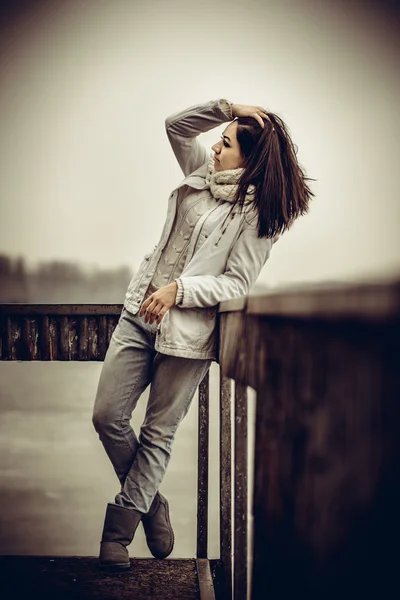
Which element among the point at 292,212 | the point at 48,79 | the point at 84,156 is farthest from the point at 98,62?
the point at 292,212

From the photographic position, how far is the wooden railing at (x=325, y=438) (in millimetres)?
445

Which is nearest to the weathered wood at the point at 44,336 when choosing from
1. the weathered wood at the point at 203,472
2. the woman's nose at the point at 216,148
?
the weathered wood at the point at 203,472

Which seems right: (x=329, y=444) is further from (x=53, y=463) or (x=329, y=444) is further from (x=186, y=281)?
(x=53, y=463)

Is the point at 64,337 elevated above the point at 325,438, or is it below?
below

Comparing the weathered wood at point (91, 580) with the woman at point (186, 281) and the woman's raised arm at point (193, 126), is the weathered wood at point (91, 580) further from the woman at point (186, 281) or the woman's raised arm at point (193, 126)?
the woman's raised arm at point (193, 126)

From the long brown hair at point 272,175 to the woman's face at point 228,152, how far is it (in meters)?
0.01

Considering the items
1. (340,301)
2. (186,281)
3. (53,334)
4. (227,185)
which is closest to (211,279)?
(186,281)

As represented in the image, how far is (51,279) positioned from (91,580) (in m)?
3.63

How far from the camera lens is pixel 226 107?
2.06 metres

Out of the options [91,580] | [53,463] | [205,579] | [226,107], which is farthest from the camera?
[53,463]

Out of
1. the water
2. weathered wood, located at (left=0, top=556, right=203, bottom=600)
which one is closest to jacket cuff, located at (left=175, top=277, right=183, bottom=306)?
weathered wood, located at (left=0, top=556, right=203, bottom=600)

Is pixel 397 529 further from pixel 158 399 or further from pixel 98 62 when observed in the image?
pixel 98 62

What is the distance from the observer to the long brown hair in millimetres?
1856

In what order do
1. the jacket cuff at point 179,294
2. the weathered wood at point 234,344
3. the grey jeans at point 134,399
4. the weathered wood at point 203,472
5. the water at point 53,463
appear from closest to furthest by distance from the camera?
1. the weathered wood at point 234,344
2. the jacket cuff at point 179,294
3. the grey jeans at point 134,399
4. the weathered wood at point 203,472
5. the water at point 53,463
